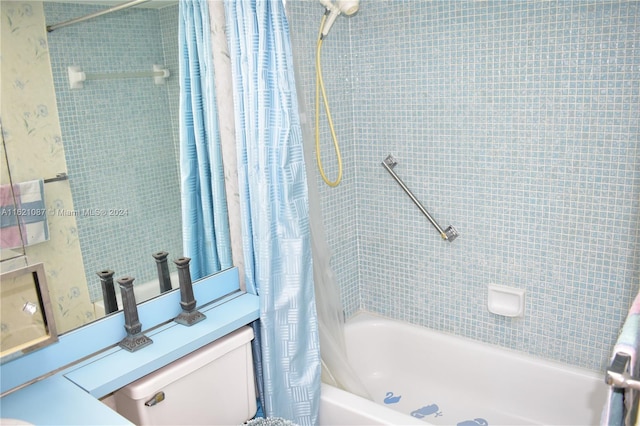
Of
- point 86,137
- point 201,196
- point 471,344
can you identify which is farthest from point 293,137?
point 471,344

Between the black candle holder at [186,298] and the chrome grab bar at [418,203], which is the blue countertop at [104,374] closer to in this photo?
the black candle holder at [186,298]

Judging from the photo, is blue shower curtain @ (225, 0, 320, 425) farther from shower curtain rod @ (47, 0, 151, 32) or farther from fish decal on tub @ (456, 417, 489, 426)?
fish decal on tub @ (456, 417, 489, 426)

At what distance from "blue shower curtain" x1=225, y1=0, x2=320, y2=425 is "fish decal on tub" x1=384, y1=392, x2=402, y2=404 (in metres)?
0.61

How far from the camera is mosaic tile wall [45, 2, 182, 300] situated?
62.6 inches

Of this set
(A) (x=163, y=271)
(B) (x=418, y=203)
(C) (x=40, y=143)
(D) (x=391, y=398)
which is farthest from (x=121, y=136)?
(D) (x=391, y=398)

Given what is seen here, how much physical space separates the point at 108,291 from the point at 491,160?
159 centimetres

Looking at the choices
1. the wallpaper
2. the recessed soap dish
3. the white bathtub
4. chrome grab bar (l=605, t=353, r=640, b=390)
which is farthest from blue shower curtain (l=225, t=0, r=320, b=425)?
chrome grab bar (l=605, t=353, r=640, b=390)

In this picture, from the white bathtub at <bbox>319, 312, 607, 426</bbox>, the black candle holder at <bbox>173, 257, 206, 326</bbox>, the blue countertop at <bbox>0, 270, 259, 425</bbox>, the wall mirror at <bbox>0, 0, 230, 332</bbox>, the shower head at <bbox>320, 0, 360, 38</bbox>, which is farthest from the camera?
the shower head at <bbox>320, 0, 360, 38</bbox>

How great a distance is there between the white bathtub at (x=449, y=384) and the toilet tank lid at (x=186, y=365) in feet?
1.53

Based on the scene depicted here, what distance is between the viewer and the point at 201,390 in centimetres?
175

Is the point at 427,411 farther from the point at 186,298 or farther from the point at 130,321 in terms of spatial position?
the point at 130,321

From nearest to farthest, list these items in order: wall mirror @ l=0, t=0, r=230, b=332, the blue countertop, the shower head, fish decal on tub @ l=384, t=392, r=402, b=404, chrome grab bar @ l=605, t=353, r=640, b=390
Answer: chrome grab bar @ l=605, t=353, r=640, b=390 → the blue countertop → wall mirror @ l=0, t=0, r=230, b=332 → the shower head → fish decal on tub @ l=384, t=392, r=402, b=404

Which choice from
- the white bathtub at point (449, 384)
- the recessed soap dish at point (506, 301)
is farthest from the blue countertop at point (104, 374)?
the recessed soap dish at point (506, 301)

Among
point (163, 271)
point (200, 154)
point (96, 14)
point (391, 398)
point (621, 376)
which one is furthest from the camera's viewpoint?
point (391, 398)
